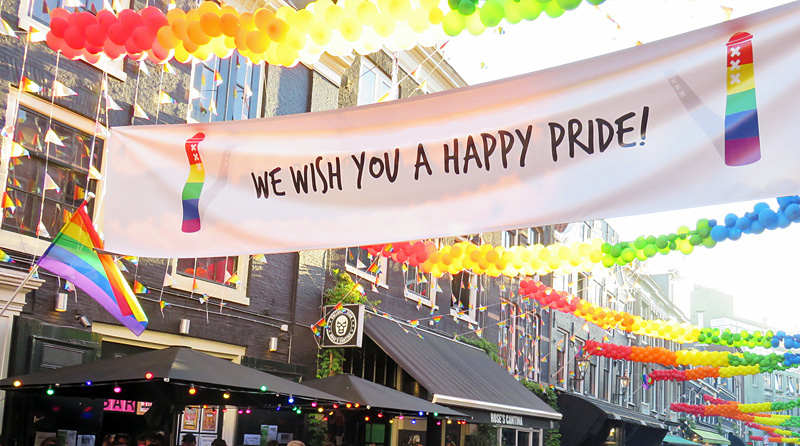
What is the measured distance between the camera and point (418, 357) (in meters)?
16.0

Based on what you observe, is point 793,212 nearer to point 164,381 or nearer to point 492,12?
point 492,12

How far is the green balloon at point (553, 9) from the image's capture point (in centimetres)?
380

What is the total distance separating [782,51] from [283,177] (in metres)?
1.87

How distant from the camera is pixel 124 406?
1107cm

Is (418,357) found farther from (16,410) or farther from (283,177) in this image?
(283,177)

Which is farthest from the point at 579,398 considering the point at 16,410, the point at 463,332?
the point at 16,410

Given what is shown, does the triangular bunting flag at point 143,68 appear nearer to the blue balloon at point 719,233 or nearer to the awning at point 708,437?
the blue balloon at point 719,233

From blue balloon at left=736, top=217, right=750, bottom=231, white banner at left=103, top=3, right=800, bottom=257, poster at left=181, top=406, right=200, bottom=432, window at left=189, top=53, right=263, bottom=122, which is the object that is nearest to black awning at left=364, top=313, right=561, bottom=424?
poster at left=181, top=406, right=200, bottom=432

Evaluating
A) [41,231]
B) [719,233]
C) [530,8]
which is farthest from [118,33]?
[719,233]

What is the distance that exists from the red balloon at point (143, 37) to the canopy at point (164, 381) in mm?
4096

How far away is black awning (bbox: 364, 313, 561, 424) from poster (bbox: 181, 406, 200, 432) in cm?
404

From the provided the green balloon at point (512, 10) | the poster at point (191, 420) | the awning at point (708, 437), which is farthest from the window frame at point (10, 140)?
the awning at point (708, 437)

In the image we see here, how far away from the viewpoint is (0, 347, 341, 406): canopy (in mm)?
7934

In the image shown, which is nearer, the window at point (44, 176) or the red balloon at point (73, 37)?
the red balloon at point (73, 37)
